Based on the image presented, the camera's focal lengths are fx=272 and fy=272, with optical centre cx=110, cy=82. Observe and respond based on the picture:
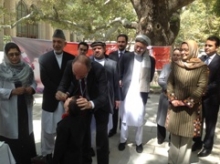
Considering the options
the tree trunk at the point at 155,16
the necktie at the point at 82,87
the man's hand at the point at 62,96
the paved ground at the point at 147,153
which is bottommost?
the paved ground at the point at 147,153

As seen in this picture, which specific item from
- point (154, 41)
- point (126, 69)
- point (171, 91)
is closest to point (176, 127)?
point (171, 91)

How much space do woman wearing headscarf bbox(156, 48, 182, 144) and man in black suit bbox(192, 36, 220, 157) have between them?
0.44 meters

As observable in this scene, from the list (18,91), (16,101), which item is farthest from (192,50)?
(16,101)

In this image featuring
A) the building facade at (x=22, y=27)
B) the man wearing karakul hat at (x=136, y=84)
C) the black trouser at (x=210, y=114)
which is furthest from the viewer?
the building facade at (x=22, y=27)

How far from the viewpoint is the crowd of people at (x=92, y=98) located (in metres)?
2.93

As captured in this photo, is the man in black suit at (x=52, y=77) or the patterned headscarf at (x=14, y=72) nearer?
the patterned headscarf at (x=14, y=72)

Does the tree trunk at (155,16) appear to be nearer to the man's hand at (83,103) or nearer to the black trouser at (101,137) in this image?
the black trouser at (101,137)

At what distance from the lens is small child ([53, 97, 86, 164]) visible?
2.86 metres

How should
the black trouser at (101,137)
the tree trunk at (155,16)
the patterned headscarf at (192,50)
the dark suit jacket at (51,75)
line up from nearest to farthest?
1. the patterned headscarf at (192,50)
2. the black trouser at (101,137)
3. the dark suit jacket at (51,75)
4. the tree trunk at (155,16)

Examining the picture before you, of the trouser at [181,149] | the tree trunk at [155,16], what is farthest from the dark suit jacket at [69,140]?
the tree trunk at [155,16]

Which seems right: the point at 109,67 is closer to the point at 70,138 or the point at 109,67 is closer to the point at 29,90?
the point at 29,90

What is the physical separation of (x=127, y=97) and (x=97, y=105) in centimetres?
141

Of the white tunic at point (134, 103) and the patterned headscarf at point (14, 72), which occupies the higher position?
the patterned headscarf at point (14, 72)

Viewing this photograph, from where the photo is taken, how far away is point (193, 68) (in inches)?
124
